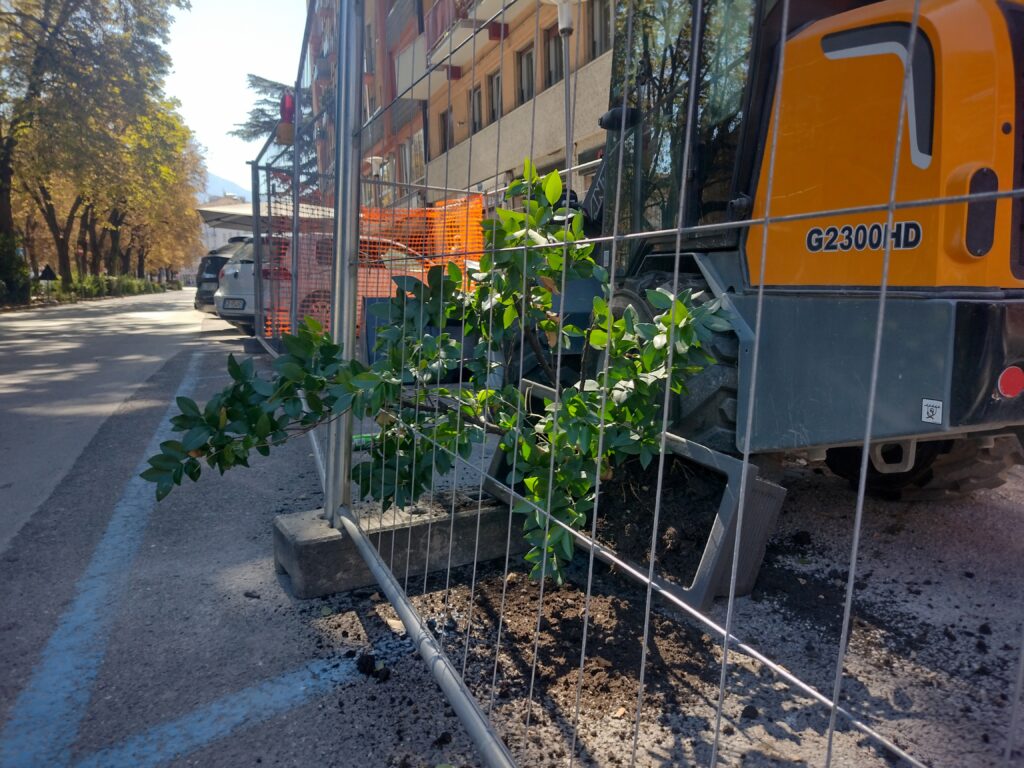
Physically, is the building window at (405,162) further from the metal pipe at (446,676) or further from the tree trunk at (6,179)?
the tree trunk at (6,179)

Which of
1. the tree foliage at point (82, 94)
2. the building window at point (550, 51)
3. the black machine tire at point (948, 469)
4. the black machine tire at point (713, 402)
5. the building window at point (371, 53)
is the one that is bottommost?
the black machine tire at point (948, 469)

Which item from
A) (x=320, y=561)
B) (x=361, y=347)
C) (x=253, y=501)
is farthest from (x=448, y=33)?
(x=253, y=501)

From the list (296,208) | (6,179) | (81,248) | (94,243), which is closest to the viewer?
(296,208)

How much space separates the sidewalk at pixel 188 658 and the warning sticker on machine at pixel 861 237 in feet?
7.12

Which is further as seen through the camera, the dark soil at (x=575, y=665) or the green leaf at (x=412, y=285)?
the green leaf at (x=412, y=285)

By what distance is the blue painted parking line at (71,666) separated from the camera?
2041 mm

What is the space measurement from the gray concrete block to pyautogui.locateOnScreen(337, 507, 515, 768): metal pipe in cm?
15

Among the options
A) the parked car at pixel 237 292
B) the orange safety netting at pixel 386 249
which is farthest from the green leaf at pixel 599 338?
the parked car at pixel 237 292

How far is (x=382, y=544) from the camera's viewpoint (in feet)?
9.68

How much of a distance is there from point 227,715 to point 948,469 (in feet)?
11.4

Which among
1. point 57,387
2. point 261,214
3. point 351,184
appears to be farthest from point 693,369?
point 261,214

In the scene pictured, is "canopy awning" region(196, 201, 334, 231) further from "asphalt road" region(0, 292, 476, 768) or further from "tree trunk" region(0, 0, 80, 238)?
"tree trunk" region(0, 0, 80, 238)

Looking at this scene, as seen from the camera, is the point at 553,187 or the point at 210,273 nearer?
the point at 553,187

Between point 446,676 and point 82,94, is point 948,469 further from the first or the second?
point 82,94
